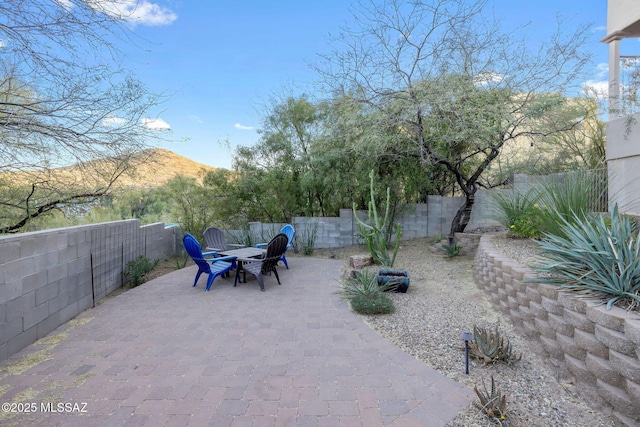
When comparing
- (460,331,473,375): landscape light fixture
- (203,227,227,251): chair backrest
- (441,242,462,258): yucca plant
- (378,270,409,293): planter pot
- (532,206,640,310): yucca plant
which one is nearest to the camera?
(532,206,640,310): yucca plant

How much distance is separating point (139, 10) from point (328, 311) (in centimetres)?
406

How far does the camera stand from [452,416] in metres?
2.07

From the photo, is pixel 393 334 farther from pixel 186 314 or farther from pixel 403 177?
pixel 403 177

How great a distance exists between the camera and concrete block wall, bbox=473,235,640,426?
1.94 meters

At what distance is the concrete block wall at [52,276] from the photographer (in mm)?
3059

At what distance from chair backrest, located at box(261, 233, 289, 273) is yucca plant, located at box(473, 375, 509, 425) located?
363 cm

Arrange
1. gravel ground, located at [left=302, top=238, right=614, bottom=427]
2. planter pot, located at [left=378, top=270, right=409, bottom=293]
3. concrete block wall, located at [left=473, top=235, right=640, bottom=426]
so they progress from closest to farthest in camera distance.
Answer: concrete block wall, located at [left=473, top=235, right=640, bottom=426]
gravel ground, located at [left=302, top=238, right=614, bottom=427]
planter pot, located at [left=378, top=270, right=409, bottom=293]

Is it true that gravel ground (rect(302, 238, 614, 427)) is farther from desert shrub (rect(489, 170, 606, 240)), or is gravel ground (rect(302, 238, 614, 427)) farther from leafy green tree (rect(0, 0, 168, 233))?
leafy green tree (rect(0, 0, 168, 233))

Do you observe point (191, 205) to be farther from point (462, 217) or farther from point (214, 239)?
point (462, 217)

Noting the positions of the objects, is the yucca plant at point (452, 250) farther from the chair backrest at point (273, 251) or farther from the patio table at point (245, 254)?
the patio table at point (245, 254)

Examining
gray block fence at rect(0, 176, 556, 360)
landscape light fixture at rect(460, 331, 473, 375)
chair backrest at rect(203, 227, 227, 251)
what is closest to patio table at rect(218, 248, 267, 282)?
chair backrest at rect(203, 227, 227, 251)

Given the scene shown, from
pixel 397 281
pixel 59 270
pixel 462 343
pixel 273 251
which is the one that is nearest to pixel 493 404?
pixel 462 343

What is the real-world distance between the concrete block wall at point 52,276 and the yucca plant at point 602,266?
4.91 metres

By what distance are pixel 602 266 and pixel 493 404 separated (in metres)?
1.48
